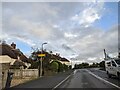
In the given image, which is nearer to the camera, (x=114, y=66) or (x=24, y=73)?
(x=114, y=66)

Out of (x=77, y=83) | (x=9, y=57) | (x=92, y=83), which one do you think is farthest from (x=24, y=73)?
(x=9, y=57)

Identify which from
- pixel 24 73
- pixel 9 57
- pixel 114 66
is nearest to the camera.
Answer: pixel 114 66

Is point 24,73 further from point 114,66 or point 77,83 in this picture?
point 77,83

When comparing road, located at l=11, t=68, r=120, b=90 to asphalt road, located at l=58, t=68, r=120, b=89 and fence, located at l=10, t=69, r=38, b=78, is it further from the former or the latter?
fence, located at l=10, t=69, r=38, b=78

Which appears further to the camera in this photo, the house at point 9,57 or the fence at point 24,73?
the house at point 9,57

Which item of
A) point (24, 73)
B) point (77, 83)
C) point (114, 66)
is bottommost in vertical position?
point (77, 83)

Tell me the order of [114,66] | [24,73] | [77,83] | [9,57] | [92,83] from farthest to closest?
[9,57], [24,73], [114,66], [77,83], [92,83]

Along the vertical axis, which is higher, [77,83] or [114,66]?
[114,66]

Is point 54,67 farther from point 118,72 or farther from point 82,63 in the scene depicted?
point 82,63

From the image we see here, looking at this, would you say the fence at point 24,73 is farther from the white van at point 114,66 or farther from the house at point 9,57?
the white van at point 114,66

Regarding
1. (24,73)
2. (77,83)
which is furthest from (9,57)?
(77,83)

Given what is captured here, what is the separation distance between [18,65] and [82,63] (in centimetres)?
8435

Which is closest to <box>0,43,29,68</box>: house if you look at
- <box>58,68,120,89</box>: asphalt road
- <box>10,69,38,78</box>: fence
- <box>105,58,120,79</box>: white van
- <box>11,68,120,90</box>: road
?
<box>10,69,38,78</box>: fence

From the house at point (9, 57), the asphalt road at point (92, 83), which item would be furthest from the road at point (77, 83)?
the house at point (9, 57)
